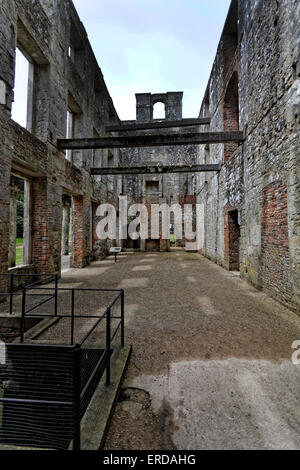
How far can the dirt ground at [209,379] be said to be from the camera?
167 cm

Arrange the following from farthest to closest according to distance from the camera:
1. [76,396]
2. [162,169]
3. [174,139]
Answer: [162,169] → [174,139] → [76,396]

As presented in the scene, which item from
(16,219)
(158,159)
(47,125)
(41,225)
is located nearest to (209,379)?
(41,225)

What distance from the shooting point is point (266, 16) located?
5324 mm

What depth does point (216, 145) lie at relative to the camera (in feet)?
35.8

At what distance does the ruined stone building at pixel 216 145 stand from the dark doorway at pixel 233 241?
0.04 m

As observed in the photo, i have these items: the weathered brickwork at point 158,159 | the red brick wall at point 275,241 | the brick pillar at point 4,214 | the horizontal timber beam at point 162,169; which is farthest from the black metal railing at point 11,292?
the weathered brickwork at point 158,159

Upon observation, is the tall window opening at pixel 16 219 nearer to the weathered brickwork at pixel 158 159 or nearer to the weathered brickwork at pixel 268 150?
the weathered brickwork at pixel 268 150

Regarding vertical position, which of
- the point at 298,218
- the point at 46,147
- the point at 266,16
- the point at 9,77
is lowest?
the point at 298,218

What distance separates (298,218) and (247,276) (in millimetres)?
3071

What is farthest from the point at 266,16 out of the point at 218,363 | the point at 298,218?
the point at 218,363

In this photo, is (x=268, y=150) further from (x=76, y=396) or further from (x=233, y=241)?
(x=76, y=396)

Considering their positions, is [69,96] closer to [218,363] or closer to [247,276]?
[247,276]

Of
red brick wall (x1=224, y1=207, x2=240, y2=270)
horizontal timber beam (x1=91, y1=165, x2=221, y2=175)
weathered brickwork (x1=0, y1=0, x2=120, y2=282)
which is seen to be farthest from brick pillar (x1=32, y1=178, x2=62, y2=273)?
red brick wall (x1=224, y1=207, x2=240, y2=270)

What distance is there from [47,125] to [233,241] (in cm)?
756
